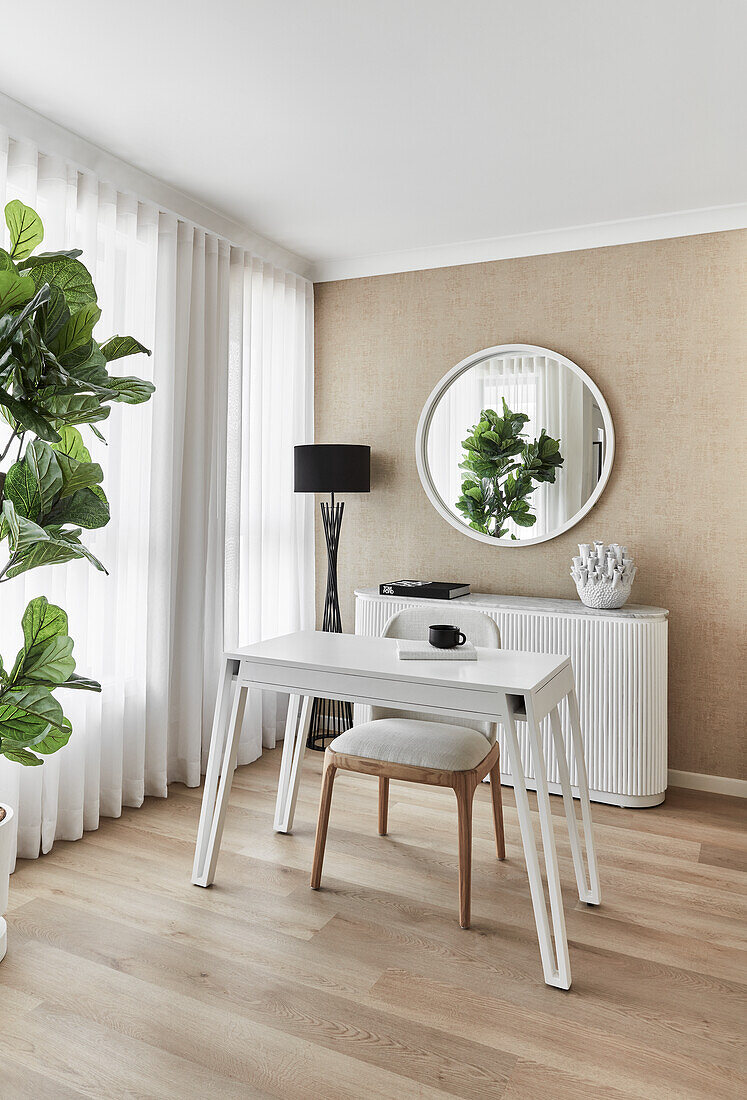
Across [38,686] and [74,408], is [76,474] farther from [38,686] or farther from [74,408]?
[38,686]

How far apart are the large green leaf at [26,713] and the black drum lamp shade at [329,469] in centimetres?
219

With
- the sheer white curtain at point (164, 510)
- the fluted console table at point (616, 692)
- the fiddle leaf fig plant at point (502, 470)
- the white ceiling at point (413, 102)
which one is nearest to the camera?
the white ceiling at point (413, 102)

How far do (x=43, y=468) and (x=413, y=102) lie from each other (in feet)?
5.88

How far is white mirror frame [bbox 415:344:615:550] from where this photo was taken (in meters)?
3.70

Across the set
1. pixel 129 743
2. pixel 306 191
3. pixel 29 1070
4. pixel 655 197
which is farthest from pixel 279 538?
pixel 29 1070

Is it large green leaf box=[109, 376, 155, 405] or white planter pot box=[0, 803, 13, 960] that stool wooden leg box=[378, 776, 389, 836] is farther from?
large green leaf box=[109, 376, 155, 405]

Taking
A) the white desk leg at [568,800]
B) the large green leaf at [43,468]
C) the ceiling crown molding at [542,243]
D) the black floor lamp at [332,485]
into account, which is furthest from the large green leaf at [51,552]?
the ceiling crown molding at [542,243]

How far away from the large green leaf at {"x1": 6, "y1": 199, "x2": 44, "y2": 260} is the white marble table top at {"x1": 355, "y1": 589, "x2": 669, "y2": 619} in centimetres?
238

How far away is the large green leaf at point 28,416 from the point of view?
1743 mm

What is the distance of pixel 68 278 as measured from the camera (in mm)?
1886

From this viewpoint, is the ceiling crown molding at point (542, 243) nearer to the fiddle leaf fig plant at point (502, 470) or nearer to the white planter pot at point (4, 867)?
the fiddle leaf fig plant at point (502, 470)

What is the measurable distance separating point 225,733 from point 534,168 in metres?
2.50

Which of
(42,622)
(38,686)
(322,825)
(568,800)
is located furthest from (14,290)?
(568,800)

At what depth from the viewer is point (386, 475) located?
14.0 ft
